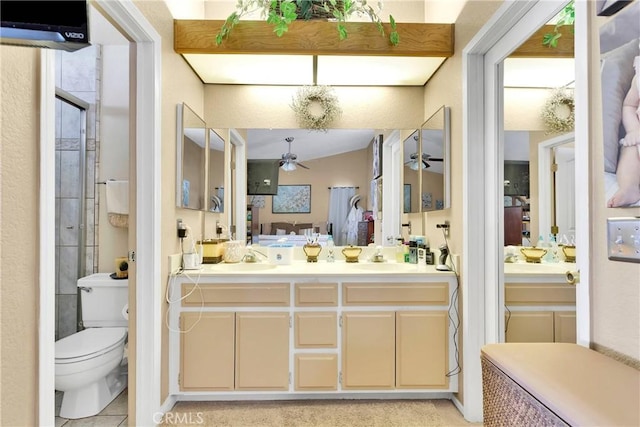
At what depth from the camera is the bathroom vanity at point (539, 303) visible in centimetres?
139

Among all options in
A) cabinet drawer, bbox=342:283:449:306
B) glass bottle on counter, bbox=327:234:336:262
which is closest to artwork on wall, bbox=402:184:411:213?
glass bottle on counter, bbox=327:234:336:262

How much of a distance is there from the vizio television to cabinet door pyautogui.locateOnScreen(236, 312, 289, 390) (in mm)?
1595

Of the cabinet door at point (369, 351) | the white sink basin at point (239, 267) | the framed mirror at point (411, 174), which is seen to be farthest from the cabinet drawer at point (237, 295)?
the framed mirror at point (411, 174)

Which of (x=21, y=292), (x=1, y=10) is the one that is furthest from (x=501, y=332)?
(x=1, y=10)

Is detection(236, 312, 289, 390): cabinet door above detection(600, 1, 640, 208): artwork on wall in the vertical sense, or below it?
below

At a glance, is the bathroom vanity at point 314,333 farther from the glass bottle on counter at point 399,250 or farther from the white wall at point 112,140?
the white wall at point 112,140

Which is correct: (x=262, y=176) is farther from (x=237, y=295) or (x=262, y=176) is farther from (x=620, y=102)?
(x=620, y=102)

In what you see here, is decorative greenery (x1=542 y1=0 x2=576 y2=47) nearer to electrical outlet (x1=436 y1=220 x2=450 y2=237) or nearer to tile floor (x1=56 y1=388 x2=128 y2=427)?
electrical outlet (x1=436 y1=220 x2=450 y2=237)

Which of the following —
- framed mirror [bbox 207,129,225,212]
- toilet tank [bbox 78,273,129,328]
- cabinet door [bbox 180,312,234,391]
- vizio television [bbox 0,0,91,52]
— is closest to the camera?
vizio television [bbox 0,0,91,52]

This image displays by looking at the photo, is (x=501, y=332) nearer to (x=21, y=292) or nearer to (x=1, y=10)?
(x=21, y=292)

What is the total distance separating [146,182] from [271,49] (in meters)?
1.17

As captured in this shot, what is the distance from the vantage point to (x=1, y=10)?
32.2 inches

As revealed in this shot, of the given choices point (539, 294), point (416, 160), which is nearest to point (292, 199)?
point (416, 160)

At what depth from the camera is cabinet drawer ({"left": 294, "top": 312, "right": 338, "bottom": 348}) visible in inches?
A: 78.4
